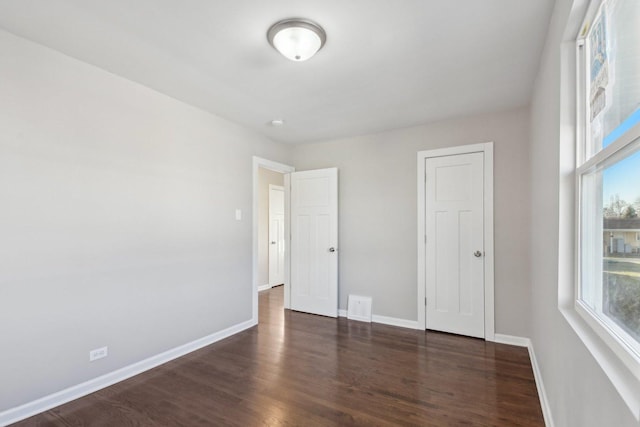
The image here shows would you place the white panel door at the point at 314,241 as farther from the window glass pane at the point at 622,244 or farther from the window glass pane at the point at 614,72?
the window glass pane at the point at 622,244

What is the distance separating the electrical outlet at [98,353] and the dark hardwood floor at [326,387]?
0.26 meters

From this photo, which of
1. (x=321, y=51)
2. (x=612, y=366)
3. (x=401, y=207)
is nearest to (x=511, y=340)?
(x=401, y=207)

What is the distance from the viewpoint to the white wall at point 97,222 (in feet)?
6.77

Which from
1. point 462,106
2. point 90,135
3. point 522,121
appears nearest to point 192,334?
point 90,135

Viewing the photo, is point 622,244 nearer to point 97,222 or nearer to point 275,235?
point 97,222

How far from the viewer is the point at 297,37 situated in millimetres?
1939

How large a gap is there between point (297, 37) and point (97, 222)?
2084 millimetres

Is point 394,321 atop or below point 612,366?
below

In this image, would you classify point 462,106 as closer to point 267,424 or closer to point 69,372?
point 267,424

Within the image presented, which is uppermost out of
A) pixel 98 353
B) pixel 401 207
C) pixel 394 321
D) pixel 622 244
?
pixel 401 207

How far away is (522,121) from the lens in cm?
328

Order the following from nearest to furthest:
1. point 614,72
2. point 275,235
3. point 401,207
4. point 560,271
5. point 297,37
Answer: point 614,72 → point 560,271 → point 297,37 → point 401,207 → point 275,235

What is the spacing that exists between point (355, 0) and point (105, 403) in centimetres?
317

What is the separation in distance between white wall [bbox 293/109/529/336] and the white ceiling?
41 centimetres
